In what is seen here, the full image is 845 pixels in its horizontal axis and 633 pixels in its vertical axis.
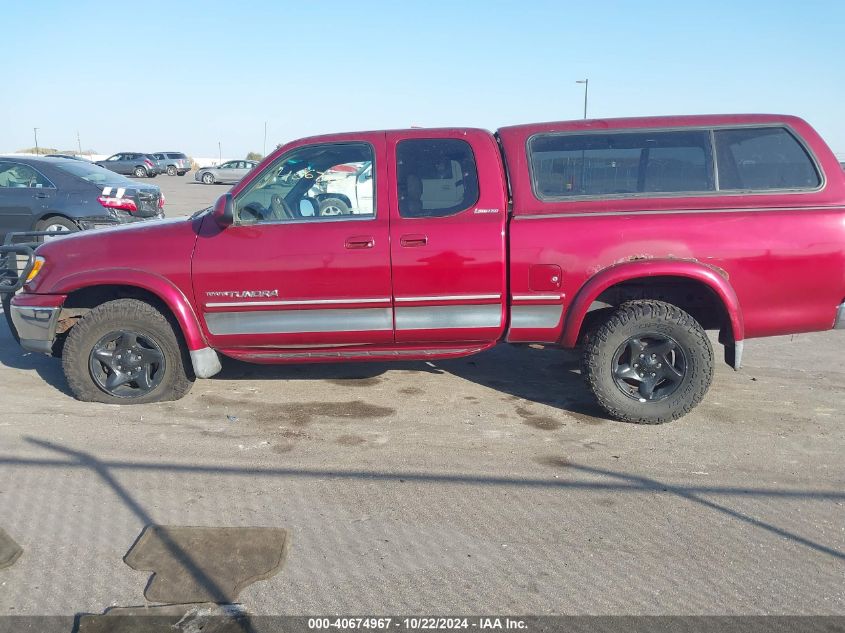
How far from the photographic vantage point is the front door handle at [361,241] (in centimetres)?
473

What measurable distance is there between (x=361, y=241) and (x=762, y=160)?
8.82ft

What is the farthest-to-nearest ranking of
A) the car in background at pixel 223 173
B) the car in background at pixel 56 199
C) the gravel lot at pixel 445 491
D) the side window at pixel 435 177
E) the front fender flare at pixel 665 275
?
the car in background at pixel 223 173
the car in background at pixel 56 199
the side window at pixel 435 177
the front fender flare at pixel 665 275
the gravel lot at pixel 445 491

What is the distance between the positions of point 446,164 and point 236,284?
1.63 m

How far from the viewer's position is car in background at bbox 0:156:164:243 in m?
10.3

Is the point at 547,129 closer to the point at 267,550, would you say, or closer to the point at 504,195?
the point at 504,195

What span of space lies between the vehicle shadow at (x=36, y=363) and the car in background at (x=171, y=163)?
43.7 meters

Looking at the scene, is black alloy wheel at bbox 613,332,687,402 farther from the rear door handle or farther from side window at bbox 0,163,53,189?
side window at bbox 0,163,53,189

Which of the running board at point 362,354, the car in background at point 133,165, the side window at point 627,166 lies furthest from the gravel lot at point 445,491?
the car in background at point 133,165

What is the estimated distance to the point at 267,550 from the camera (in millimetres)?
3316

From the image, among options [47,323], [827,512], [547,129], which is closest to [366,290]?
[547,129]

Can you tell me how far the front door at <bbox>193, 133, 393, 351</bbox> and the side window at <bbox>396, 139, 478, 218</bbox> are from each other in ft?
0.51

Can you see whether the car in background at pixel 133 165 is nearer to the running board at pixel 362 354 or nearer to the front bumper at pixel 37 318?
the front bumper at pixel 37 318

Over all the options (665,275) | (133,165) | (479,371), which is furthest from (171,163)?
(665,275)

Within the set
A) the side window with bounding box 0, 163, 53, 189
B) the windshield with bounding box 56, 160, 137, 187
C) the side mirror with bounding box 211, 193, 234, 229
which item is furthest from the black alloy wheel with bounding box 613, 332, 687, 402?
the side window with bounding box 0, 163, 53, 189
